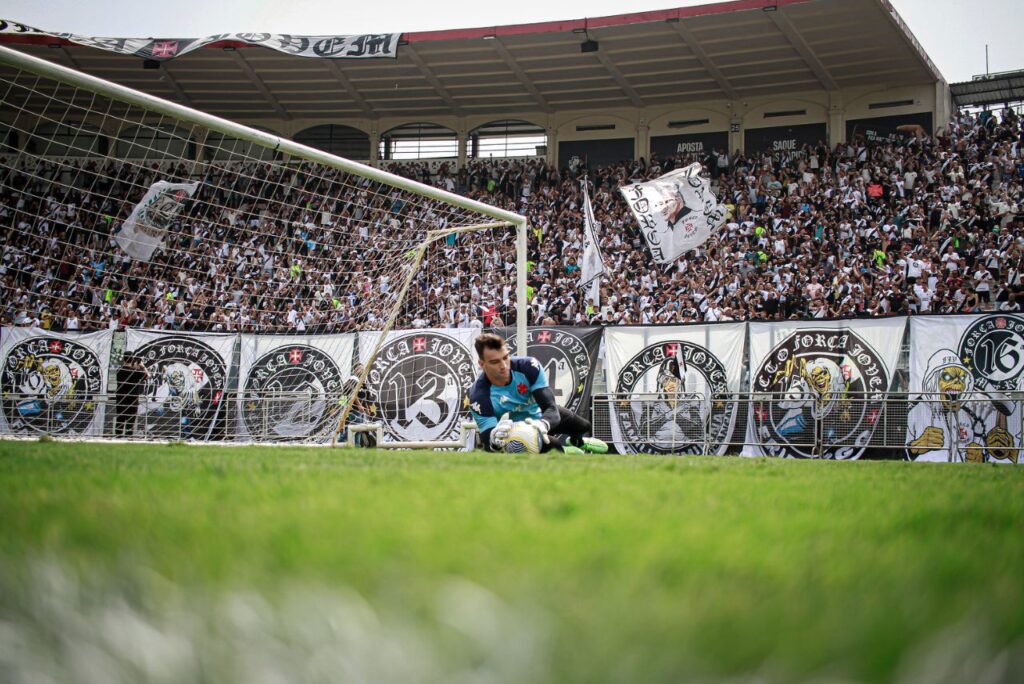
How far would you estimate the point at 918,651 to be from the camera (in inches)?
46.1

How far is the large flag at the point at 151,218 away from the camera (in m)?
15.3

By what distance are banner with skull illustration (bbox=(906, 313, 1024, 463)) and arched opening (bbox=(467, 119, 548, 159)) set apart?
18.6 m

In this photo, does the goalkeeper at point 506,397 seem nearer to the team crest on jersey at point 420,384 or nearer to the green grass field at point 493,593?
the green grass field at point 493,593

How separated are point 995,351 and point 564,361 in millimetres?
7682

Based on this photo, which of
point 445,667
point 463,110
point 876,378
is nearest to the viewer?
point 445,667

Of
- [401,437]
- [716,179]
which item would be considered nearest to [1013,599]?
[401,437]

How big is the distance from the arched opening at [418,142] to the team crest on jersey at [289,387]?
15942 millimetres

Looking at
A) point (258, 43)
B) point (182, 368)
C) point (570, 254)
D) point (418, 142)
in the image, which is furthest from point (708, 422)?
point (418, 142)

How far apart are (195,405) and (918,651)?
1813cm

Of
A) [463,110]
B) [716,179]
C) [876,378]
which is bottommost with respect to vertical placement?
[876,378]

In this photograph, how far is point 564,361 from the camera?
1750 cm

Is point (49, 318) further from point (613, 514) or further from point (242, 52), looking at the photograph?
point (613, 514)

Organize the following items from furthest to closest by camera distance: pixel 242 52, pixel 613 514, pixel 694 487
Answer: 1. pixel 242 52
2. pixel 694 487
3. pixel 613 514

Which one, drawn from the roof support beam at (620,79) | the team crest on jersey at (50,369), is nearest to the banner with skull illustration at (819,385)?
the team crest on jersey at (50,369)
